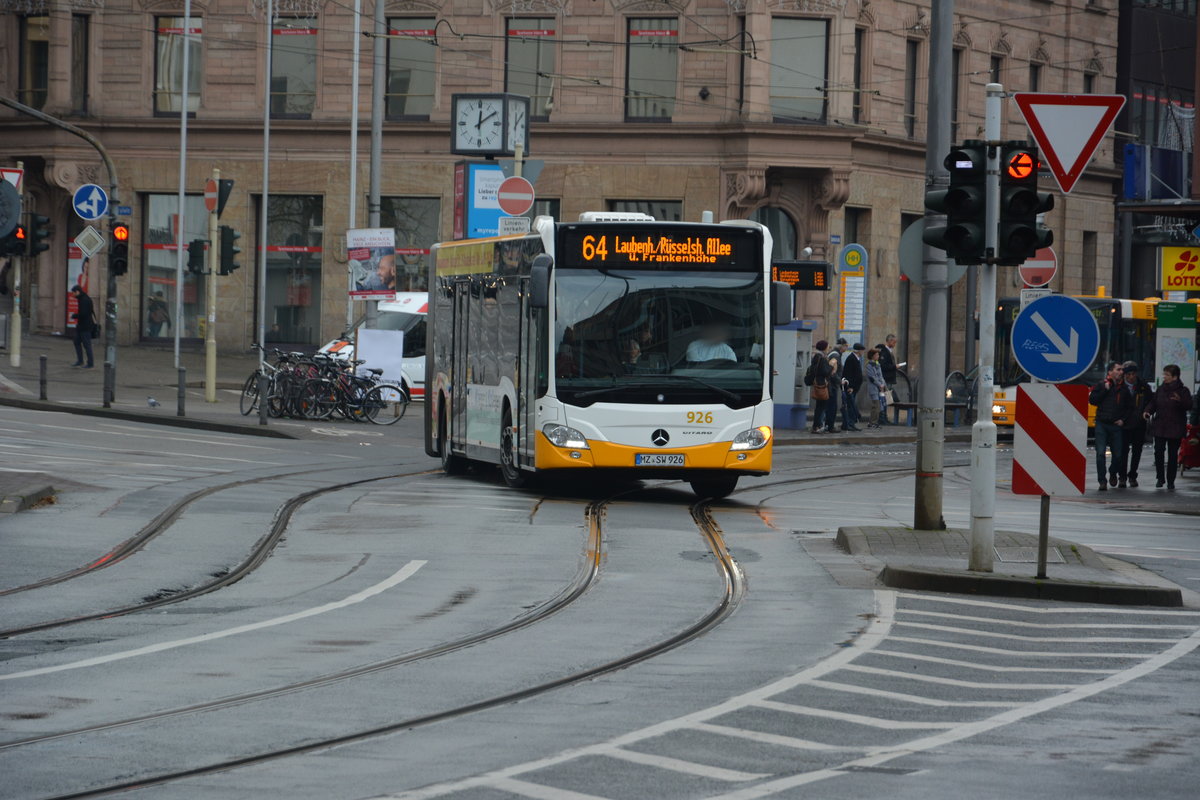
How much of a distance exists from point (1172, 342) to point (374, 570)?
23.5 metres

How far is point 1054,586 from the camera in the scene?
45.8 ft

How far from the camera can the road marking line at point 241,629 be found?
9852mm

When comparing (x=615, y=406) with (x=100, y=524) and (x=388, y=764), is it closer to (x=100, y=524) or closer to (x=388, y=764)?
(x=100, y=524)

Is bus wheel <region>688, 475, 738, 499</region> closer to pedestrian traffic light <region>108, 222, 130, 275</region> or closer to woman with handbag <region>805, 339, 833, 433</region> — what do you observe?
woman with handbag <region>805, 339, 833, 433</region>

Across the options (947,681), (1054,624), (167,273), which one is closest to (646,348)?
(1054,624)

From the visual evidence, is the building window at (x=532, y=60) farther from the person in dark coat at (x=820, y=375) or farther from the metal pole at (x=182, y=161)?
the person in dark coat at (x=820, y=375)

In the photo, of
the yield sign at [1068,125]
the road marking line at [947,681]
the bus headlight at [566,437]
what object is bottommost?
the road marking line at [947,681]

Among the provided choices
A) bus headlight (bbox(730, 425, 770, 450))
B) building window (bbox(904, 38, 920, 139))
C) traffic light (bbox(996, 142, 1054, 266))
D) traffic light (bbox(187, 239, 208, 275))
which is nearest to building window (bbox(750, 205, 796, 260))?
building window (bbox(904, 38, 920, 139))

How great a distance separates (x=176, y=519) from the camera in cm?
1794

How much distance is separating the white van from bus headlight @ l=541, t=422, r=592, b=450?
65.8 feet

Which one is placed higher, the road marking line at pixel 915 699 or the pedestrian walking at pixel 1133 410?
the pedestrian walking at pixel 1133 410

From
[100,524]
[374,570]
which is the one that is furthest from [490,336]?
[374,570]

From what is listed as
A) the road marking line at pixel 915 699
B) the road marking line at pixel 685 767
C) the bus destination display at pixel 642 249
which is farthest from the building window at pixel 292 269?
the road marking line at pixel 685 767

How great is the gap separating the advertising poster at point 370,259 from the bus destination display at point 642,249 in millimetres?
14289
